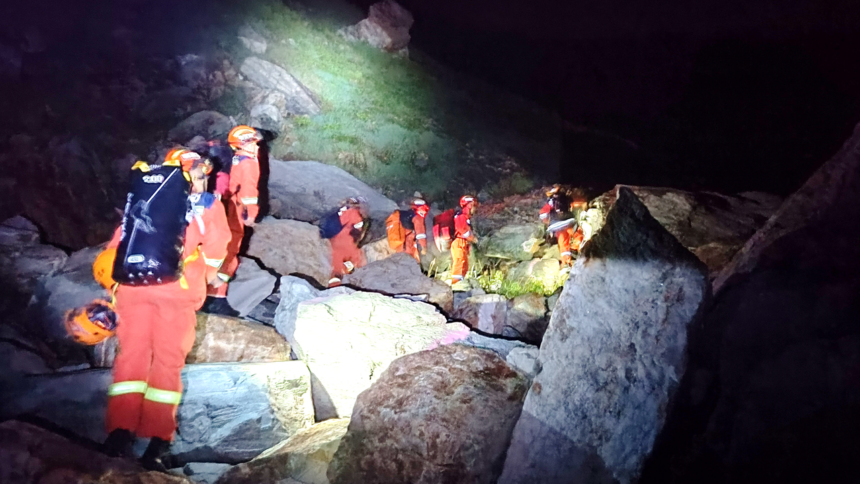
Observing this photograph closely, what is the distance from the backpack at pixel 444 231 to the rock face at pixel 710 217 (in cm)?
343

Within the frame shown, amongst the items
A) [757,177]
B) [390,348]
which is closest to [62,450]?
[390,348]

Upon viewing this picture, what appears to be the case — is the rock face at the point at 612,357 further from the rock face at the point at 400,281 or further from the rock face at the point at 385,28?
the rock face at the point at 385,28

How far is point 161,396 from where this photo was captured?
353 cm

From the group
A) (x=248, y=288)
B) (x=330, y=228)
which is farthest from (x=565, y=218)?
(x=248, y=288)

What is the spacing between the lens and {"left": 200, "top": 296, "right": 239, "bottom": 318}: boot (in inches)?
206

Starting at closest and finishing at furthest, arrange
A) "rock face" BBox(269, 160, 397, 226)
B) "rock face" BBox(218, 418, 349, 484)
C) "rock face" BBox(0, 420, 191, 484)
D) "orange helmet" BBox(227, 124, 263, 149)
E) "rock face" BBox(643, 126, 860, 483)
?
"rock face" BBox(643, 126, 860, 483) < "rock face" BBox(0, 420, 191, 484) < "rock face" BBox(218, 418, 349, 484) < "orange helmet" BBox(227, 124, 263, 149) < "rock face" BBox(269, 160, 397, 226)

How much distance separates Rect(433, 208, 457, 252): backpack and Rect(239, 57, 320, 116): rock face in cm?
545

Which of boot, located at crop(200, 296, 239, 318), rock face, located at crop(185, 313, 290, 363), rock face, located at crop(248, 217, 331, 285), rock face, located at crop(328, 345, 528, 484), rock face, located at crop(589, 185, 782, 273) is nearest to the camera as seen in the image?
rock face, located at crop(328, 345, 528, 484)

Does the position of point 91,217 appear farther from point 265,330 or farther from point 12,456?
point 12,456

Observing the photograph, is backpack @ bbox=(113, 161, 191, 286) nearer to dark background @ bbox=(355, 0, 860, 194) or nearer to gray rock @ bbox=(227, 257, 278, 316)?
gray rock @ bbox=(227, 257, 278, 316)

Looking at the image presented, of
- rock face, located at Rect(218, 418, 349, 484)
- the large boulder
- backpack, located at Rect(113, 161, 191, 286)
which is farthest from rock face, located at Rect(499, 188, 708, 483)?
backpack, located at Rect(113, 161, 191, 286)

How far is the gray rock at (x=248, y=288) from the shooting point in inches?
220

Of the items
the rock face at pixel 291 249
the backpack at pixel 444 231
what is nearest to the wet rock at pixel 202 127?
the rock face at pixel 291 249

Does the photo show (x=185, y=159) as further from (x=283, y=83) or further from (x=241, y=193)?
(x=283, y=83)
